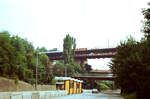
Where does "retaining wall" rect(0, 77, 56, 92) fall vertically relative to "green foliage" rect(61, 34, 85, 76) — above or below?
below

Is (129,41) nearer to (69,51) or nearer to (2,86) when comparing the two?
(2,86)

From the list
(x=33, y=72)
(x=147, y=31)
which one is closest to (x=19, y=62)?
(x=33, y=72)

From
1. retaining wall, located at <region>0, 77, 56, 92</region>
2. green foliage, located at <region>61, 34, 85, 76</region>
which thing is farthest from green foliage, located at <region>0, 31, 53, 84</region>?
green foliage, located at <region>61, 34, 85, 76</region>

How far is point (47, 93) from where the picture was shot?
3728cm

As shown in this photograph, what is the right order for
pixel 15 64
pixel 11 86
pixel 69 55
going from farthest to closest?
pixel 69 55 < pixel 15 64 < pixel 11 86

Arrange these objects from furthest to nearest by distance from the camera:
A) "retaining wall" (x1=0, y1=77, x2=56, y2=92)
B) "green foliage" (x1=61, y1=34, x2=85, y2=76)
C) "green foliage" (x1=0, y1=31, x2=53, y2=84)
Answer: "green foliage" (x1=61, y1=34, x2=85, y2=76), "green foliage" (x1=0, y1=31, x2=53, y2=84), "retaining wall" (x1=0, y1=77, x2=56, y2=92)

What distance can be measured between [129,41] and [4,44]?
2535 centimetres

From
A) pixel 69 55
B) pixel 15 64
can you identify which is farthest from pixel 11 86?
pixel 69 55

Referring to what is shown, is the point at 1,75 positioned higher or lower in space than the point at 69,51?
lower

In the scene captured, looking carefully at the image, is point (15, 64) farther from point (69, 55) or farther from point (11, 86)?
point (69, 55)

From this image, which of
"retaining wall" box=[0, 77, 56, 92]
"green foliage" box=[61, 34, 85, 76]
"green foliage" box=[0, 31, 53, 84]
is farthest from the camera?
"green foliage" box=[61, 34, 85, 76]

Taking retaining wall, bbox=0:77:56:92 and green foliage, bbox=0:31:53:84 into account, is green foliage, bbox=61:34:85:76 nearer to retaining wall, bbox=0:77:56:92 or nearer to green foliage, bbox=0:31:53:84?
green foliage, bbox=0:31:53:84

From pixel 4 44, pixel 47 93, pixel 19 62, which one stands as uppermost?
pixel 4 44

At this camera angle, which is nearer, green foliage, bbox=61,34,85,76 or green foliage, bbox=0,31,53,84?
green foliage, bbox=0,31,53,84
